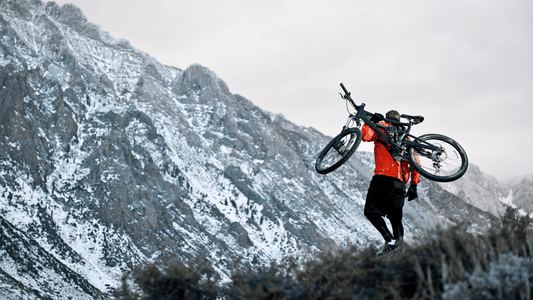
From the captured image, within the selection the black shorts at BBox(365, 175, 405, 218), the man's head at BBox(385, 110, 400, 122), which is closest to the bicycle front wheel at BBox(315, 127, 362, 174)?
the man's head at BBox(385, 110, 400, 122)

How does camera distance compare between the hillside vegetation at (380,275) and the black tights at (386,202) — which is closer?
the hillside vegetation at (380,275)

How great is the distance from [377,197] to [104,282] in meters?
197

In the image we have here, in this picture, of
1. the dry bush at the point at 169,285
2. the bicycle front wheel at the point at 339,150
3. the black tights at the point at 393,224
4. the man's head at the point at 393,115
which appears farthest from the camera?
the bicycle front wheel at the point at 339,150

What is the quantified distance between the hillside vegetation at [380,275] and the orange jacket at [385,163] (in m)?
3.00

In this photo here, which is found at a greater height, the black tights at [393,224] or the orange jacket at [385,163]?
the orange jacket at [385,163]

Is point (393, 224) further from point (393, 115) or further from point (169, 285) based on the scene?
point (169, 285)

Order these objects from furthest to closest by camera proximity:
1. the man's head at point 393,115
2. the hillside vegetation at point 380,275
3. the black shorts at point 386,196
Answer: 1. the man's head at point 393,115
2. the black shorts at point 386,196
3. the hillside vegetation at point 380,275

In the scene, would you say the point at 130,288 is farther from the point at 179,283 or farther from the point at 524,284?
the point at 524,284

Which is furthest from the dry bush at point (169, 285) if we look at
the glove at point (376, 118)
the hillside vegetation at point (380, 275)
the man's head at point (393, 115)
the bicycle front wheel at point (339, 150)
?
the man's head at point (393, 115)

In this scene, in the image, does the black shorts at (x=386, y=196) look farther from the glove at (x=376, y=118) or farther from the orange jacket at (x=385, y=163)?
the glove at (x=376, y=118)

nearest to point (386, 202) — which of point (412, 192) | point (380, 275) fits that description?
point (412, 192)

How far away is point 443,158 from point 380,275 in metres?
4.91

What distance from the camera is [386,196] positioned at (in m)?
9.36

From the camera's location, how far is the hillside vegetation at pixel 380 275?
5.16m
